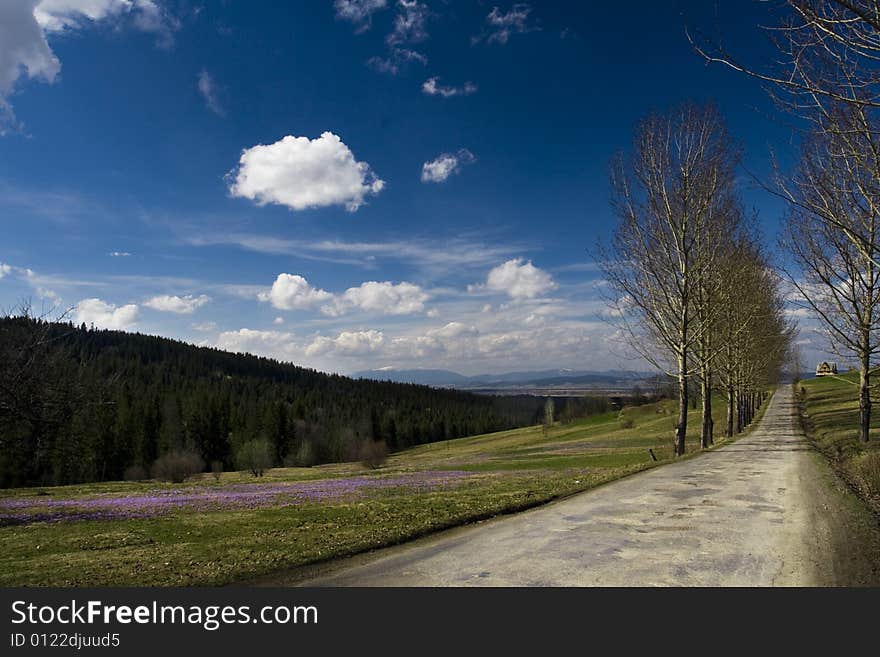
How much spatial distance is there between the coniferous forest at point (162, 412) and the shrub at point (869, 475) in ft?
76.8

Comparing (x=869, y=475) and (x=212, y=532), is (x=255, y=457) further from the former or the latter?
(x=869, y=475)

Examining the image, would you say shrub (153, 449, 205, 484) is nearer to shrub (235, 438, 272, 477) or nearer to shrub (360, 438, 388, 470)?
shrub (235, 438, 272, 477)

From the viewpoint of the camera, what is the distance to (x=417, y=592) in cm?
599

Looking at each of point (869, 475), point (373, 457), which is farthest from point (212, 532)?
point (373, 457)

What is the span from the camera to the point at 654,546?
25.2 feet

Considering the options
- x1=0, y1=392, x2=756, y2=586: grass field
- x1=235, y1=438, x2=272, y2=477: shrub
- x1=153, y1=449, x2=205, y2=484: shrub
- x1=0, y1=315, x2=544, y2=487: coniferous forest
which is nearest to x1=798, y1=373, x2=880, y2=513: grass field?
x1=0, y1=392, x2=756, y2=586: grass field

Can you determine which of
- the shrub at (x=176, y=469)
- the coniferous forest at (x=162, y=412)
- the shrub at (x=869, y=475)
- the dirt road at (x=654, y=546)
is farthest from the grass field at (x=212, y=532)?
the shrub at (x=176, y=469)

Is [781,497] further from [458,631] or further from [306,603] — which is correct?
[306,603]

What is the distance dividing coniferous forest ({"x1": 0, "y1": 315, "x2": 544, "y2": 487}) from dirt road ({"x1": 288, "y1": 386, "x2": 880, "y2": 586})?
15185 millimetres

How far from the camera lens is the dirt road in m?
6.38

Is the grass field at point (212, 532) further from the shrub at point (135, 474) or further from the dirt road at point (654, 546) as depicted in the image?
the shrub at point (135, 474)

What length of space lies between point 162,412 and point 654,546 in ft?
331

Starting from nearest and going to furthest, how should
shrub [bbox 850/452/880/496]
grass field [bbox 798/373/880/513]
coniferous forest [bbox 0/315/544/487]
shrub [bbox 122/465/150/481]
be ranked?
shrub [bbox 850/452/880/496], grass field [bbox 798/373/880/513], coniferous forest [bbox 0/315/544/487], shrub [bbox 122/465/150/481]

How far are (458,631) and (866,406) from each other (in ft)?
87.9
